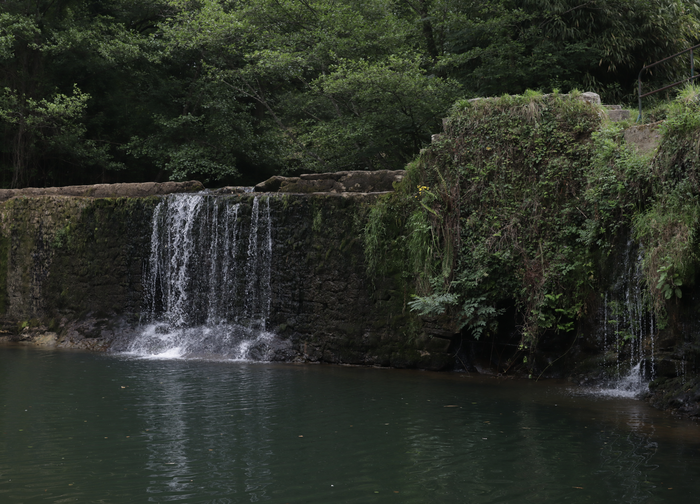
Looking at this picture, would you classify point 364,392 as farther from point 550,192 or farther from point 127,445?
point 550,192

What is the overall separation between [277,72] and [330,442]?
44.1ft

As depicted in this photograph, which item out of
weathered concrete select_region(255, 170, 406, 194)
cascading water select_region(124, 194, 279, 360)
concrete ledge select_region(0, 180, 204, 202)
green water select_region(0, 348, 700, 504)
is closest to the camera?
green water select_region(0, 348, 700, 504)

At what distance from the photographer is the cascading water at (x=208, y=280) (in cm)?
1256

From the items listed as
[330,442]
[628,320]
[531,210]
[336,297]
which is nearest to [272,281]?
[336,297]

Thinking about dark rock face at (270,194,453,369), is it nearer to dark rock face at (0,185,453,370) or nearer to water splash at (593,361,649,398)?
dark rock face at (0,185,453,370)

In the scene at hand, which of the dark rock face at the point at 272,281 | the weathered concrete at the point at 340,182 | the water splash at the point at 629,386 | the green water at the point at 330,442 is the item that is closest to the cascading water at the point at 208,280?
the dark rock face at the point at 272,281

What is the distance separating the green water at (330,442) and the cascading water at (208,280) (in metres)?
2.81

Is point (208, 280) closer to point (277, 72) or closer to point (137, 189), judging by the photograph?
point (137, 189)

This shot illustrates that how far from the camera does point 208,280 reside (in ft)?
43.8

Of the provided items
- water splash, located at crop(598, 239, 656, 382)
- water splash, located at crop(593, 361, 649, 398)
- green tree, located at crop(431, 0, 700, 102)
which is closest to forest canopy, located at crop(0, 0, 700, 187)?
green tree, located at crop(431, 0, 700, 102)

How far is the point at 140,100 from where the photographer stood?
2145cm

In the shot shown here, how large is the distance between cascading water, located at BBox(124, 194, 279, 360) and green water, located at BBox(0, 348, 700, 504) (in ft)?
9.22

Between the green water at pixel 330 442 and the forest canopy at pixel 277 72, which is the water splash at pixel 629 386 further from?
the forest canopy at pixel 277 72

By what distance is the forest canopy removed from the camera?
50.6 feet
